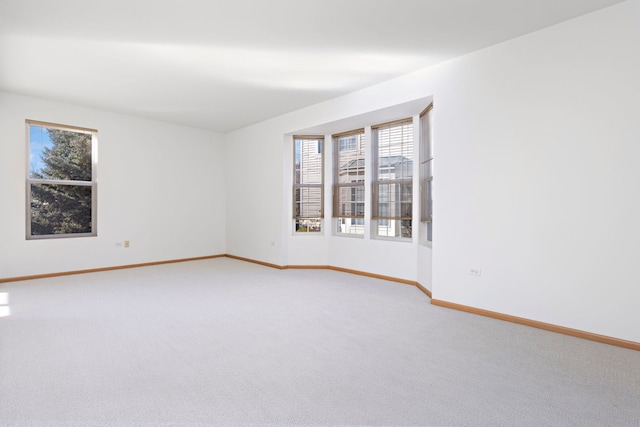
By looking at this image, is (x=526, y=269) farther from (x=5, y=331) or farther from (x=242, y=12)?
(x=5, y=331)

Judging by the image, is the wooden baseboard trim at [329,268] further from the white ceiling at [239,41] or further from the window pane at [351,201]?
the white ceiling at [239,41]

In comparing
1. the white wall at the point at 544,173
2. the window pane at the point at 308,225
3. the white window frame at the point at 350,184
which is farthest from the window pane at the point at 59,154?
the white wall at the point at 544,173

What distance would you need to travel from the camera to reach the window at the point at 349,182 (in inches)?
229

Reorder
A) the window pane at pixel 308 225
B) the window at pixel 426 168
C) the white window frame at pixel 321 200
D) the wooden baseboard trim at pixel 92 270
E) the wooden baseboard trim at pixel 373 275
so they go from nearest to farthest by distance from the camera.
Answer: the window at pixel 426 168
the wooden baseboard trim at pixel 373 275
the wooden baseboard trim at pixel 92 270
the white window frame at pixel 321 200
the window pane at pixel 308 225

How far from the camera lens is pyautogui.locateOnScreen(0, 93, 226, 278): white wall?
5020 mm

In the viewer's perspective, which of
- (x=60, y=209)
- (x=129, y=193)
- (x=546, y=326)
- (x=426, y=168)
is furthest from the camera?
(x=129, y=193)

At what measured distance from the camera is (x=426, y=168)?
4.63 m

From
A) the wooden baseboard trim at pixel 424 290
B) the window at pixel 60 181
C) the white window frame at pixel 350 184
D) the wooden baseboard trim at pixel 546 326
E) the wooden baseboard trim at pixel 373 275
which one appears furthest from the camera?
the white window frame at pixel 350 184

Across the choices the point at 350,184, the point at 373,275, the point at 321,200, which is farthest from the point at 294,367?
the point at 321,200

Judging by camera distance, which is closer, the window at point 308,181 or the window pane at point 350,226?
the window pane at point 350,226

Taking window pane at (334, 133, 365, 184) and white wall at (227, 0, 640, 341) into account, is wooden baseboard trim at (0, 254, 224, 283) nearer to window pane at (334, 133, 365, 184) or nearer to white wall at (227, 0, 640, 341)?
window pane at (334, 133, 365, 184)

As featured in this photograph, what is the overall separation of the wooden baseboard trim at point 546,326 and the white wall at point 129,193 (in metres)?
5.19

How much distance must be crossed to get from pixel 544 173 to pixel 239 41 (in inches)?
127

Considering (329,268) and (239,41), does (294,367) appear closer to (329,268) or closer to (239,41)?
(239,41)
